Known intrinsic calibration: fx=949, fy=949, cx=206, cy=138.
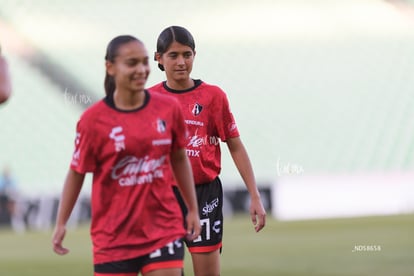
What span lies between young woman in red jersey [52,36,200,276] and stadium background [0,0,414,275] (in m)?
18.7

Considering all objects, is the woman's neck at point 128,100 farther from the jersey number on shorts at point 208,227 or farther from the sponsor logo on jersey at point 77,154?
the jersey number on shorts at point 208,227

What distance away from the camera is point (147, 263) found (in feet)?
16.9

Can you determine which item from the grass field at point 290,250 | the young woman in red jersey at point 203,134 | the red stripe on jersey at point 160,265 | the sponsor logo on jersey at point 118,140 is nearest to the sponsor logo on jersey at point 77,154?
the sponsor logo on jersey at point 118,140

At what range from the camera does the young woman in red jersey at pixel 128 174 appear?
5.07 meters

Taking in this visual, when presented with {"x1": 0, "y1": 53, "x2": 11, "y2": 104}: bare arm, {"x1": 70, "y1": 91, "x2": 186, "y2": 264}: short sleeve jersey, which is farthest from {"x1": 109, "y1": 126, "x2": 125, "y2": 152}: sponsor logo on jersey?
{"x1": 0, "y1": 53, "x2": 11, "y2": 104}: bare arm

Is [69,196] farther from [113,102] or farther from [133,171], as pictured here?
[113,102]

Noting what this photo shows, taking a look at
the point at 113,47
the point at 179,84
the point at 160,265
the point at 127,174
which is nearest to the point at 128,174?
the point at 127,174

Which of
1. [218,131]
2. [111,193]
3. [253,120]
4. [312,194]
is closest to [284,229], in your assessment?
[312,194]

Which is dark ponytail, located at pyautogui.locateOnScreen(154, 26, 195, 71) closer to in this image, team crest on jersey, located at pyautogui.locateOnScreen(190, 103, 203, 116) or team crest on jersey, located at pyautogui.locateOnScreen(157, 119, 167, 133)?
team crest on jersey, located at pyautogui.locateOnScreen(190, 103, 203, 116)

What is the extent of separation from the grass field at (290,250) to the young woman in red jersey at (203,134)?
4716 millimetres

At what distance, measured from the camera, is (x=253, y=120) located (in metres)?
24.0

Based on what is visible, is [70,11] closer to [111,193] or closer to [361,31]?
[361,31]

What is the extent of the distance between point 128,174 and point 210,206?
1913mm

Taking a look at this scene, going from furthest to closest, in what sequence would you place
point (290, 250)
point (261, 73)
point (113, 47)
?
1. point (261, 73)
2. point (290, 250)
3. point (113, 47)
